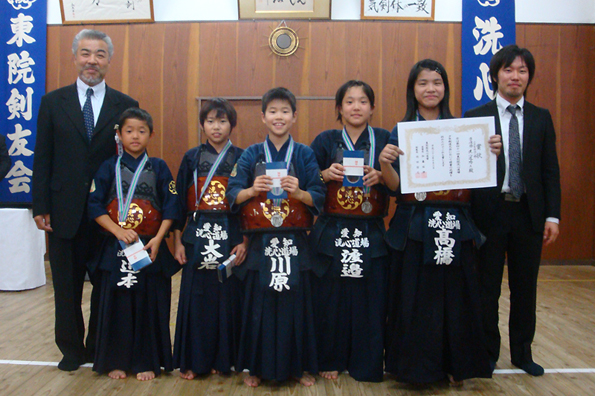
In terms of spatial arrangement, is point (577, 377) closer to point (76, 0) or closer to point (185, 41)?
point (185, 41)

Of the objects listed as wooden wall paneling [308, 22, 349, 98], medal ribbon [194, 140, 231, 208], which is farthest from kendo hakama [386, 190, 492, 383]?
wooden wall paneling [308, 22, 349, 98]

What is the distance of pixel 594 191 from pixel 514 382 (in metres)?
4.16

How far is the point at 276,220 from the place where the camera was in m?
2.13

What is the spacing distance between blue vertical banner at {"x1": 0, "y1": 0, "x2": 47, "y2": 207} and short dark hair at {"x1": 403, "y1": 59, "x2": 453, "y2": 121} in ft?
15.8

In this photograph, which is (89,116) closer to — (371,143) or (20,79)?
(371,143)

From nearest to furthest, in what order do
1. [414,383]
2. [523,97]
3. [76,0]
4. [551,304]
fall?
1. [414,383]
2. [523,97]
3. [551,304]
4. [76,0]

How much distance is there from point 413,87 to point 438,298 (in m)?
1.08

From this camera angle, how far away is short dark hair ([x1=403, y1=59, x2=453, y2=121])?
218 centimetres

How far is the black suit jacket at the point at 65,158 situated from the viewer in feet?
7.88

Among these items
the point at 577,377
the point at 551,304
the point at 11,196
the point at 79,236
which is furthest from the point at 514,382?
the point at 11,196

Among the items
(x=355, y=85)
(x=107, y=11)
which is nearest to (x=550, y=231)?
(x=355, y=85)

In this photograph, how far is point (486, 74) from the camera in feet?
17.0

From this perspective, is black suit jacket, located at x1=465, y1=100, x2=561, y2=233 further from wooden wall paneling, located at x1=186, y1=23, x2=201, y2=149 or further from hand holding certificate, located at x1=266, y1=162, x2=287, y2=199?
wooden wall paneling, located at x1=186, y1=23, x2=201, y2=149

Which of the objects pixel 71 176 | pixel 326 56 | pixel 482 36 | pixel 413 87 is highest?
pixel 482 36
